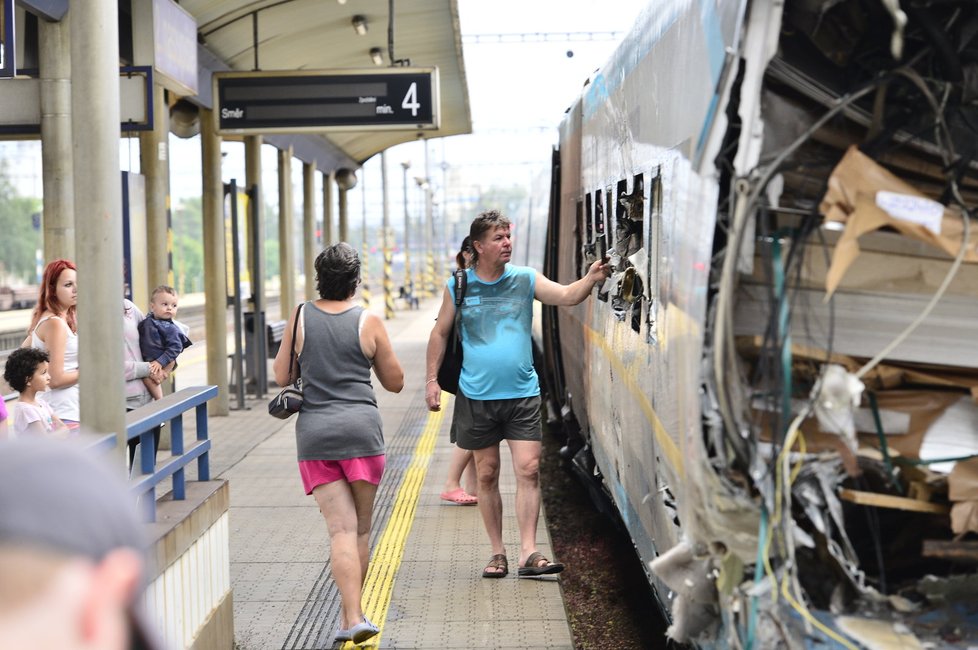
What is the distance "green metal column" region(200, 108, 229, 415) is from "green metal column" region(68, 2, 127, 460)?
330 inches

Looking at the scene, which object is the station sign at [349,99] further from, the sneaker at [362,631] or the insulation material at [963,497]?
the insulation material at [963,497]

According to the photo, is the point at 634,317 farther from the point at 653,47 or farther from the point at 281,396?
the point at 281,396

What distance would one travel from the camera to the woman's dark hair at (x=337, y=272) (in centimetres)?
527

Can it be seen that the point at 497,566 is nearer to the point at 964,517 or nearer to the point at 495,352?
the point at 495,352

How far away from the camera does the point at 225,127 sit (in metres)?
11.1

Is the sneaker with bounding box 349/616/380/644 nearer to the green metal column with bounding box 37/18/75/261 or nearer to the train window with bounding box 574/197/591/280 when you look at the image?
the train window with bounding box 574/197/591/280

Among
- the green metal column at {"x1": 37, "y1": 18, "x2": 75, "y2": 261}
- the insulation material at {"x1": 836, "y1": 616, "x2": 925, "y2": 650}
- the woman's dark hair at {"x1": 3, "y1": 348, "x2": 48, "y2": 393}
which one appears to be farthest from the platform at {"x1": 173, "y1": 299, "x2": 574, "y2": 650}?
the insulation material at {"x1": 836, "y1": 616, "x2": 925, "y2": 650}

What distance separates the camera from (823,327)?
11.3 feet

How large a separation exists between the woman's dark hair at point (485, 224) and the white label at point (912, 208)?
320 centimetres

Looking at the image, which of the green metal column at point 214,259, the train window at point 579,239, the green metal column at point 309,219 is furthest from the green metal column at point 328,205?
the train window at point 579,239

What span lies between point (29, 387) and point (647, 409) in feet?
9.97

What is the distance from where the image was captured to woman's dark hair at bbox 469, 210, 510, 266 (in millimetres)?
6129

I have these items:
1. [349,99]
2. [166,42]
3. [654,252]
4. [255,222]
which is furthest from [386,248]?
[654,252]

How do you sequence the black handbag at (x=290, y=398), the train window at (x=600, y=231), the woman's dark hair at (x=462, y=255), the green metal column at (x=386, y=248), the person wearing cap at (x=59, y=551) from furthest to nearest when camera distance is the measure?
the green metal column at (x=386, y=248)
the woman's dark hair at (x=462, y=255)
the train window at (x=600, y=231)
the black handbag at (x=290, y=398)
the person wearing cap at (x=59, y=551)
